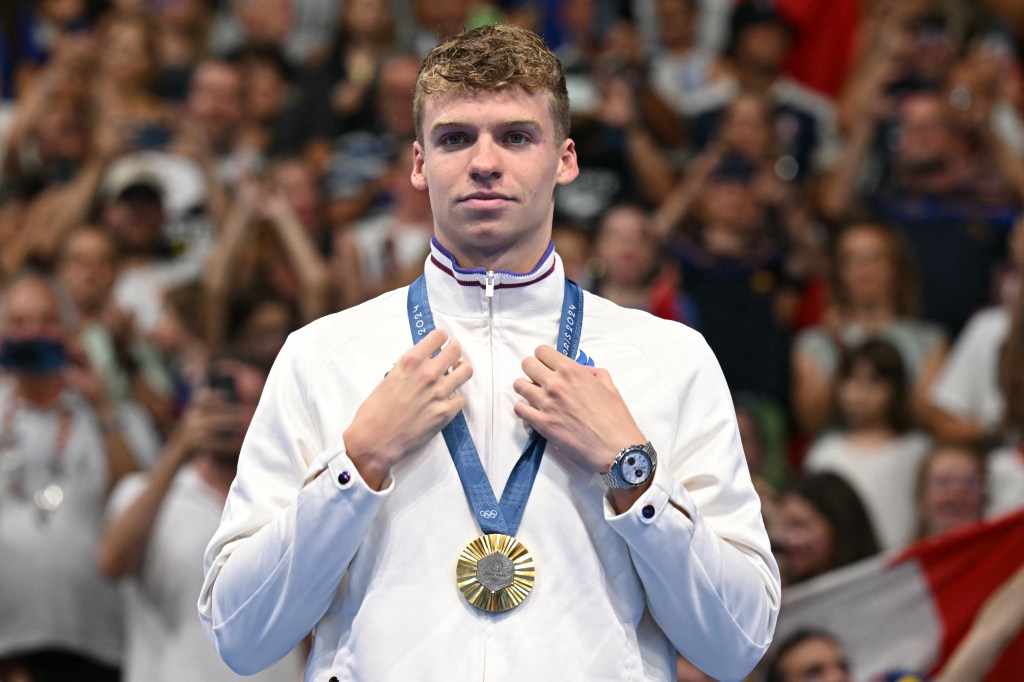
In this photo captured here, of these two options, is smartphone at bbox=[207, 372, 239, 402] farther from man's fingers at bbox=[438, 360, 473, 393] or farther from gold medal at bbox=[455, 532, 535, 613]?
gold medal at bbox=[455, 532, 535, 613]

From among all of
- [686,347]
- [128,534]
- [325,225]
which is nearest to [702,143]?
[325,225]

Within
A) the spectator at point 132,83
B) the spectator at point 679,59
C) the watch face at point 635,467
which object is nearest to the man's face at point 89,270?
the spectator at point 132,83

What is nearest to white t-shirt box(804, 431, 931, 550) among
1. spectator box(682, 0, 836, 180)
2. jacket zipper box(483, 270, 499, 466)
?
spectator box(682, 0, 836, 180)

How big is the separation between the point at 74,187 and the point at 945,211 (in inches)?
200

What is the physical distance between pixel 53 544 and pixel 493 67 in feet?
14.8

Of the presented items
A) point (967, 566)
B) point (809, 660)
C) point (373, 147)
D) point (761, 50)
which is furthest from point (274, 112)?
point (967, 566)

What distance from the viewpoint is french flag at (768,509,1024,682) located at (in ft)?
20.4

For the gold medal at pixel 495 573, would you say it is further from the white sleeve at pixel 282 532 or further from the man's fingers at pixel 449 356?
the man's fingers at pixel 449 356

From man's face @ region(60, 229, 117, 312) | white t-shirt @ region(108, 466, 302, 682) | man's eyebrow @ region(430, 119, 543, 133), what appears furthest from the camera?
man's face @ region(60, 229, 117, 312)

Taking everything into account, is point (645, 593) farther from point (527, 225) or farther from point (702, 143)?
point (702, 143)

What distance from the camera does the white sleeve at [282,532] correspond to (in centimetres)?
306

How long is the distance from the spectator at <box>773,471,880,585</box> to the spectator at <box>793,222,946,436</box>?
101cm

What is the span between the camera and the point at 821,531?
688 centimetres

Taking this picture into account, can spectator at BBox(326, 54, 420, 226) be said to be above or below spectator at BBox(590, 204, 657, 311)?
above
